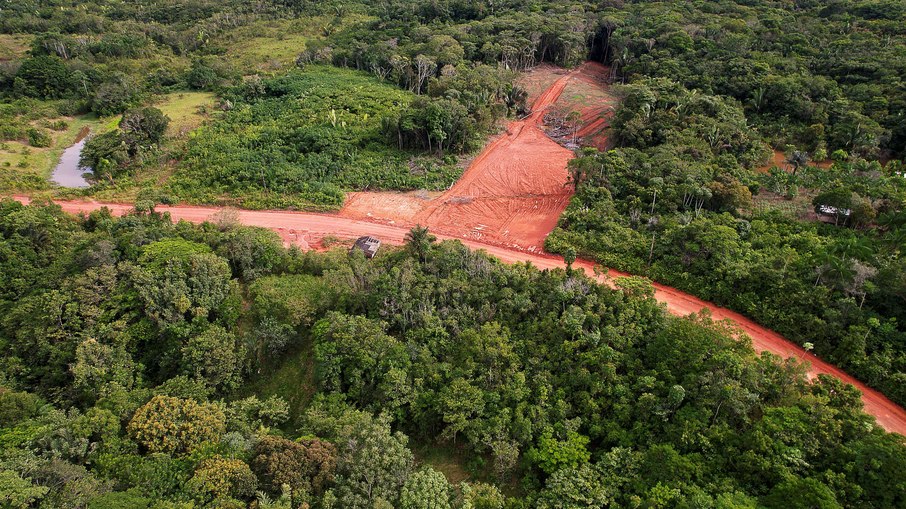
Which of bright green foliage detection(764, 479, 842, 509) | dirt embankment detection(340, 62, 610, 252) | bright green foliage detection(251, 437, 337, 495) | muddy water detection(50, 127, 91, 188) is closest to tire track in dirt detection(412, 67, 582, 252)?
dirt embankment detection(340, 62, 610, 252)

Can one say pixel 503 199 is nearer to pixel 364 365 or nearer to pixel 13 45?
pixel 364 365

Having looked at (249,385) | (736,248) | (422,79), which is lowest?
(249,385)

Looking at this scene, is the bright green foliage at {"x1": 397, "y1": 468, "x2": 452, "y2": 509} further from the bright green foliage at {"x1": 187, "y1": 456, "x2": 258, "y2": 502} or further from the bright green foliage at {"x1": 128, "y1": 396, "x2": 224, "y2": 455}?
the bright green foliage at {"x1": 128, "y1": 396, "x2": 224, "y2": 455}

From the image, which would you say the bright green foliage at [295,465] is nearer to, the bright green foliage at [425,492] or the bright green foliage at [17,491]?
the bright green foliage at [425,492]

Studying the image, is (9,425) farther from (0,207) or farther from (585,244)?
(585,244)

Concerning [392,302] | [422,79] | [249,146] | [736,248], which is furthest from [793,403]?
[422,79]

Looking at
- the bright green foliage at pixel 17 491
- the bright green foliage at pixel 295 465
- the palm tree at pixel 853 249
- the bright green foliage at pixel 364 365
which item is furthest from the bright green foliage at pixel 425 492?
the palm tree at pixel 853 249
